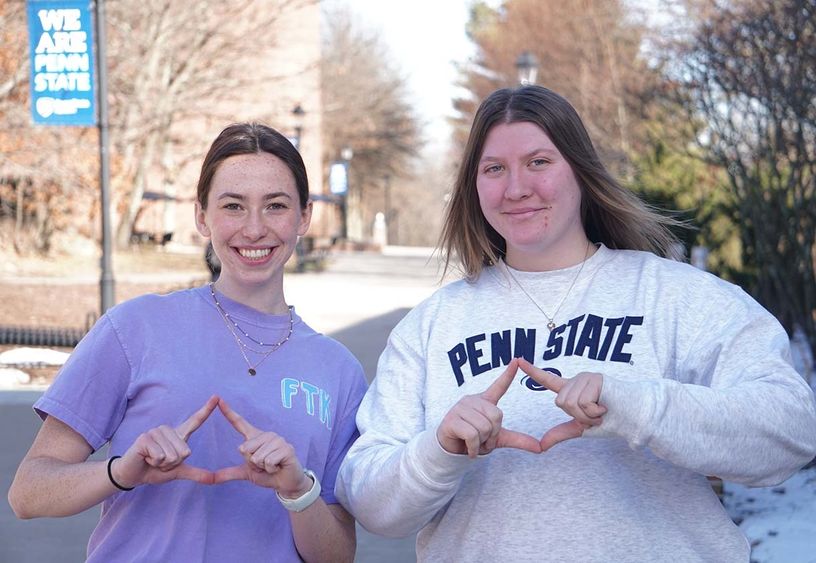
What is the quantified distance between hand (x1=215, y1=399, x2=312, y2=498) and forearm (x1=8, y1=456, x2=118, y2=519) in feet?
0.89

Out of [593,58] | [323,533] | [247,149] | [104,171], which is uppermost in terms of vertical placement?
[593,58]

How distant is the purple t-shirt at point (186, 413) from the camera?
8.28 feet

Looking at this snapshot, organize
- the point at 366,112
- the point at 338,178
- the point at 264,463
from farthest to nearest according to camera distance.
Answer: the point at 366,112 < the point at 338,178 < the point at 264,463

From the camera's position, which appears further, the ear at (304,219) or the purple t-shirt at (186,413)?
the ear at (304,219)

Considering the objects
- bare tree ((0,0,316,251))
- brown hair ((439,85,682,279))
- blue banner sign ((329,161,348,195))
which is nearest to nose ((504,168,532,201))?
brown hair ((439,85,682,279))

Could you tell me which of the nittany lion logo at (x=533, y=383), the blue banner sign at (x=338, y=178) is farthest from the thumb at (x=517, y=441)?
the blue banner sign at (x=338, y=178)

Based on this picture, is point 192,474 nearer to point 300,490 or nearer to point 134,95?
point 300,490

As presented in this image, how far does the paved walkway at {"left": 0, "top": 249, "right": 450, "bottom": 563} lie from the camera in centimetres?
590

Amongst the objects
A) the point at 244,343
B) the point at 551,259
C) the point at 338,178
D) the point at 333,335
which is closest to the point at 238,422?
the point at 244,343

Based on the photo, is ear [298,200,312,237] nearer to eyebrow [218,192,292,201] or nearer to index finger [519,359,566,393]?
eyebrow [218,192,292,201]

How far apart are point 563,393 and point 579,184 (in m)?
0.68

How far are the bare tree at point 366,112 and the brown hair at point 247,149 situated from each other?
49.4m

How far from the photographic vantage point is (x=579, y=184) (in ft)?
8.97

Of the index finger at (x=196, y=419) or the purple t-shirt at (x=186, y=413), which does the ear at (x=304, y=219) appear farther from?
the index finger at (x=196, y=419)
